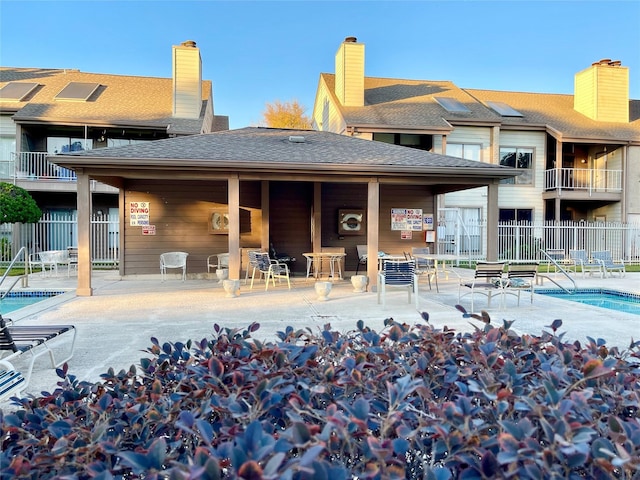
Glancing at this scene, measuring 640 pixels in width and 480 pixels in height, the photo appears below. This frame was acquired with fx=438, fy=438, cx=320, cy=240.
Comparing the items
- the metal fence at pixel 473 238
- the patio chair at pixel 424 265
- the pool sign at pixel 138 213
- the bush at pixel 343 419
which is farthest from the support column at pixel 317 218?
the bush at pixel 343 419

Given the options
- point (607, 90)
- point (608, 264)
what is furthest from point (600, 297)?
point (607, 90)

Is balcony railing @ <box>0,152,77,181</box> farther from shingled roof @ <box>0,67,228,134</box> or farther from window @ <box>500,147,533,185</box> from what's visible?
window @ <box>500,147,533,185</box>

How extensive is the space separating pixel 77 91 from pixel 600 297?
69.1ft

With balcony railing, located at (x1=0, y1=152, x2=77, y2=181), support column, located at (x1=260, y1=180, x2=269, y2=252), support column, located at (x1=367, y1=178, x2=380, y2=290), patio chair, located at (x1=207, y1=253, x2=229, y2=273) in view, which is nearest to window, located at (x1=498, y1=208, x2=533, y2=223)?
support column, located at (x1=367, y1=178, x2=380, y2=290)

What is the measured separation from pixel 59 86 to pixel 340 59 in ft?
41.9

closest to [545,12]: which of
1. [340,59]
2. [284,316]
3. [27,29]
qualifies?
[340,59]

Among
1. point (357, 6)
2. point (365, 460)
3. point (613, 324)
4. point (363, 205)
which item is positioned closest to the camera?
point (365, 460)

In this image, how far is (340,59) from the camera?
746 inches

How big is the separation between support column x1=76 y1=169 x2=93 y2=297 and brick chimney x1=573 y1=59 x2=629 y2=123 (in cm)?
2239

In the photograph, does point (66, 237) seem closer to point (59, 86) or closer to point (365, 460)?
point (59, 86)

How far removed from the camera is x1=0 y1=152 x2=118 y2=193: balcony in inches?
666

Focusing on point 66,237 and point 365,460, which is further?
point 66,237

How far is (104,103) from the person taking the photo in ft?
62.1

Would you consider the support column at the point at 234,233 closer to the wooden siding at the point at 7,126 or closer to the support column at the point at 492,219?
the support column at the point at 492,219
